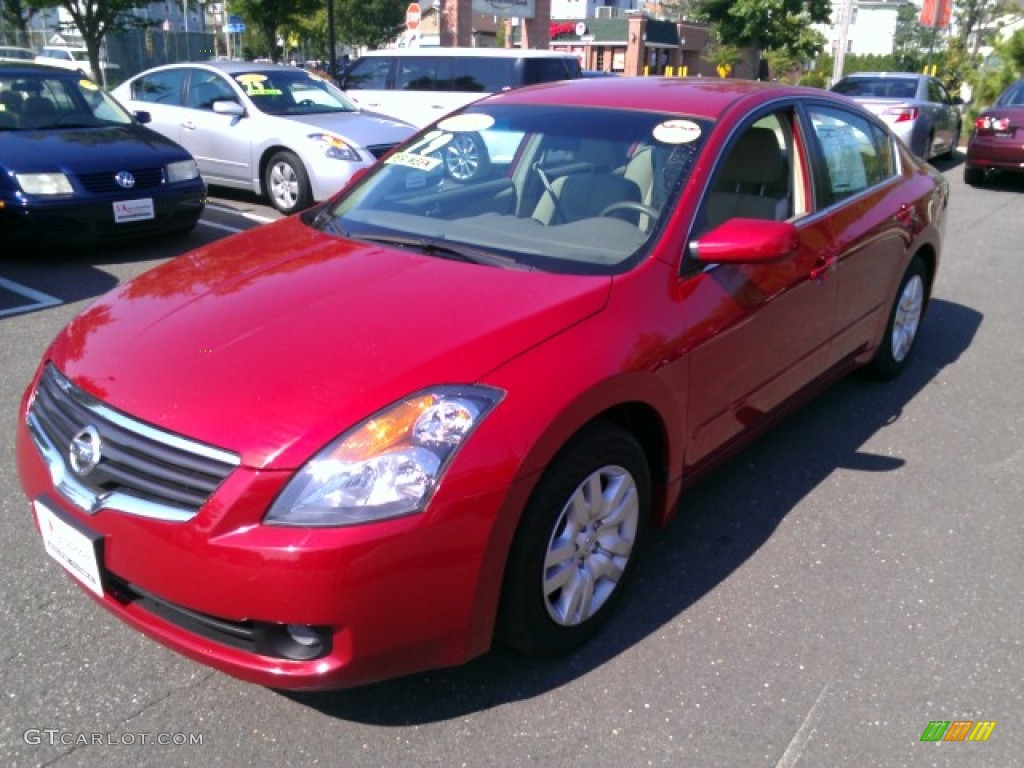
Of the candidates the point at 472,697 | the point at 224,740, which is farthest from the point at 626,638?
the point at 224,740

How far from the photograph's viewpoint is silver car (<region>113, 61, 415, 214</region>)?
9117 millimetres

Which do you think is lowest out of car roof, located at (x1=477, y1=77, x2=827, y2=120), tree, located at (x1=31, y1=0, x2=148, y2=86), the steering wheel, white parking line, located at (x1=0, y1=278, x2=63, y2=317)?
white parking line, located at (x1=0, y1=278, x2=63, y2=317)

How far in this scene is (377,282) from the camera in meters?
2.90

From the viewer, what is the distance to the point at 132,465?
2.33 metres

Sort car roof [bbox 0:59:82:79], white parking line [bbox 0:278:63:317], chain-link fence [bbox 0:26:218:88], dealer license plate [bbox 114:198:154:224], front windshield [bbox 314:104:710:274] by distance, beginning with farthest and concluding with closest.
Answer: chain-link fence [bbox 0:26:218:88], car roof [bbox 0:59:82:79], dealer license plate [bbox 114:198:154:224], white parking line [bbox 0:278:63:317], front windshield [bbox 314:104:710:274]

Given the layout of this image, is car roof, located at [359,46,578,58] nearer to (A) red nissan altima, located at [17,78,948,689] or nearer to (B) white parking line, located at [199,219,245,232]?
(B) white parking line, located at [199,219,245,232]

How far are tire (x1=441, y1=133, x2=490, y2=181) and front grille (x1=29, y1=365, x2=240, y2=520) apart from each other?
171cm

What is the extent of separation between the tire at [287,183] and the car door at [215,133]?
0.87 ft

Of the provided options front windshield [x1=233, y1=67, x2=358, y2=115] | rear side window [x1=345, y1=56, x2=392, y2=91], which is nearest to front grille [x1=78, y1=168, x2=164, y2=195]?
front windshield [x1=233, y1=67, x2=358, y2=115]

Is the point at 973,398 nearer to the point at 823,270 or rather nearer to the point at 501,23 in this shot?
the point at 823,270

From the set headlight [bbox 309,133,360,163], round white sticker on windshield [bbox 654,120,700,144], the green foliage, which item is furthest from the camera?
the green foliage

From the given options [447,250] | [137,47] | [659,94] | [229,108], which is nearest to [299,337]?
[447,250]

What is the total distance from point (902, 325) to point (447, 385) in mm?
3553

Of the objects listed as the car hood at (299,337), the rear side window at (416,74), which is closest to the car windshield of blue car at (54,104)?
the rear side window at (416,74)
